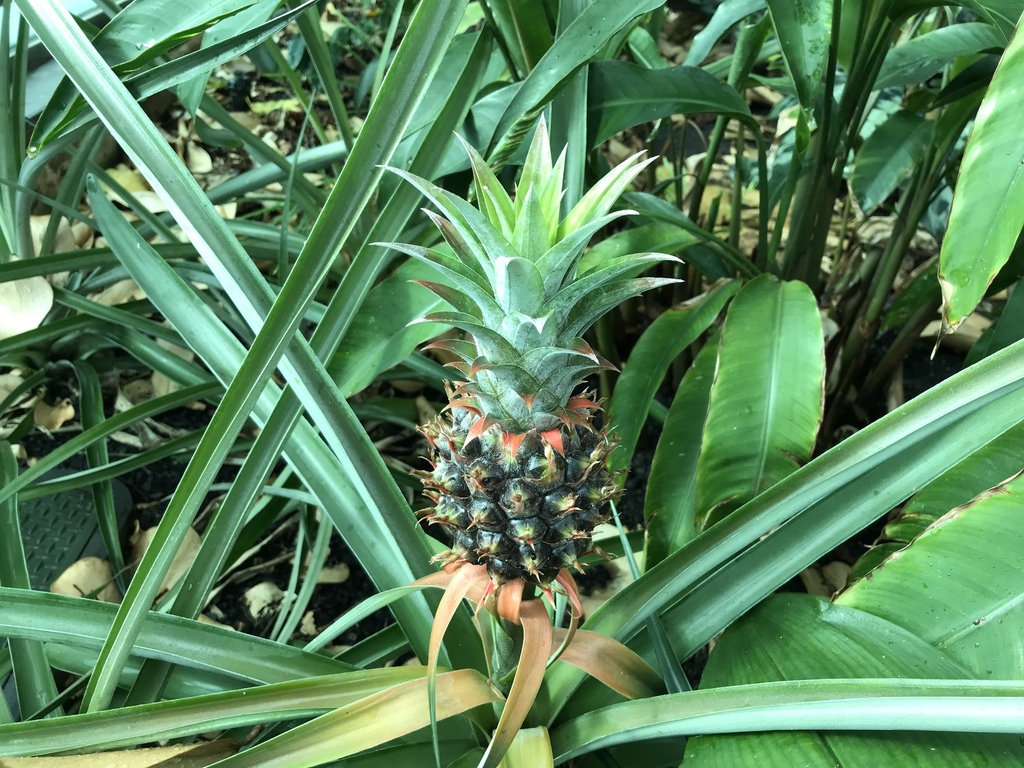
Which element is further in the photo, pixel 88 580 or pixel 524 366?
pixel 88 580

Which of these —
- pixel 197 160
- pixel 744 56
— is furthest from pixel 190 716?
pixel 197 160

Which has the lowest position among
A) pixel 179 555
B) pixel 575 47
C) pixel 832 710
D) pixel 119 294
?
pixel 179 555

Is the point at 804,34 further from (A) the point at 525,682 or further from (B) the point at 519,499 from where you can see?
(A) the point at 525,682

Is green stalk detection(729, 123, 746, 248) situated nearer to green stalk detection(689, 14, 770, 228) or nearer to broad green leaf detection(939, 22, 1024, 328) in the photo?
green stalk detection(689, 14, 770, 228)

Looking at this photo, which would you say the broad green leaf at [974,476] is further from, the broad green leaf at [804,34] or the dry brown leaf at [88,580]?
the dry brown leaf at [88,580]

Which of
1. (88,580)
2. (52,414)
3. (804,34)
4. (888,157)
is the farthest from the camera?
(52,414)

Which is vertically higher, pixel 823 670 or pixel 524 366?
pixel 524 366

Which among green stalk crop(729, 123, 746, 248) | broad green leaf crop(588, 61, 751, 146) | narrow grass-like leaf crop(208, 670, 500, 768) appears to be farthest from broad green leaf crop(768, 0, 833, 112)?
narrow grass-like leaf crop(208, 670, 500, 768)

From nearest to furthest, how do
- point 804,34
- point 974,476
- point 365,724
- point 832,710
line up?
point 832,710 → point 365,724 → point 974,476 → point 804,34
